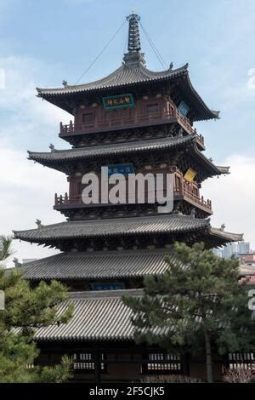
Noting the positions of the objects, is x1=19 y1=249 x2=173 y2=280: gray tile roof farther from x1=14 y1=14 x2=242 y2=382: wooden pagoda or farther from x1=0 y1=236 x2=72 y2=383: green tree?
x1=0 y1=236 x2=72 y2=383: green tree

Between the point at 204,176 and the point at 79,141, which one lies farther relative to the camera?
the point at 204,176

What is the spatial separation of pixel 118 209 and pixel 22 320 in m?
16.0

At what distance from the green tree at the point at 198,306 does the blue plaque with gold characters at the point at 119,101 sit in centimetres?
1556

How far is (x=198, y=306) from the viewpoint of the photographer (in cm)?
1806

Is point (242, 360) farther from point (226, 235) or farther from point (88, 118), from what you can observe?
point (88, 118)

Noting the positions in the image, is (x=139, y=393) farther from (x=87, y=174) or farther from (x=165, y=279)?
(x=87, y=174)

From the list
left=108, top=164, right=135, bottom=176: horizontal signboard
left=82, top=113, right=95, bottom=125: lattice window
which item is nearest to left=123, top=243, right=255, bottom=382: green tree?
left=108, top=164, right=135, bottom=176: horizontal signboard

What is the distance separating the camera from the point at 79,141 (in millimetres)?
33250

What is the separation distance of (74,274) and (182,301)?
423 inches

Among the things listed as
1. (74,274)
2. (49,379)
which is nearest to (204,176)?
(74,274)

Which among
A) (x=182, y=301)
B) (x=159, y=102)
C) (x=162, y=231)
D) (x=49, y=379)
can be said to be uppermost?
(x=159, y=102)

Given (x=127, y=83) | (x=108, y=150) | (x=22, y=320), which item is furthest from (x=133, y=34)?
(x=22, y=320)

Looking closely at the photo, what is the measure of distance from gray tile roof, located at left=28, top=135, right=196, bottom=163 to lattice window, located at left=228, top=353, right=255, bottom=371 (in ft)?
41.5

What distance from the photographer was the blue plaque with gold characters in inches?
1265
